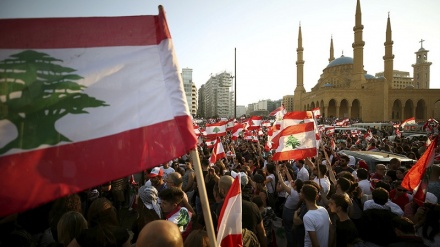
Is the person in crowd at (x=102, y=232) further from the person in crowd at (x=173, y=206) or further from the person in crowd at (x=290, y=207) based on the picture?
the person in crowd at (x=290, y=207)

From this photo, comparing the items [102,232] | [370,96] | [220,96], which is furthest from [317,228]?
[220,96]

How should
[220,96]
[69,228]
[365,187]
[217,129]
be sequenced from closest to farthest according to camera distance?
1. [69,228]
2. [365,187]
3. [217,129]
4. [220,96]

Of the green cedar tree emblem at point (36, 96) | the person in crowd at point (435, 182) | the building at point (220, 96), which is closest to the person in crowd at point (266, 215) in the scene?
the person in crowd at point (435, 182)

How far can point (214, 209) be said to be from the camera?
14.4ft

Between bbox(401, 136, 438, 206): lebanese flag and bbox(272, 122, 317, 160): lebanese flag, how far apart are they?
1746 mm

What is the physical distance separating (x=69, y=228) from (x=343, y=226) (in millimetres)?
Answer: 3238

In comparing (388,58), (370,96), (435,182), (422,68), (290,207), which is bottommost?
(290,207)

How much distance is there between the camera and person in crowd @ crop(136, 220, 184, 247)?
67.9 inches

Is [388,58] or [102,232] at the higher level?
[388,58]

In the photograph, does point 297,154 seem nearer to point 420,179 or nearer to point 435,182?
point 420,179

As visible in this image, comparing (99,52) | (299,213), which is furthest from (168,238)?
(299,213)

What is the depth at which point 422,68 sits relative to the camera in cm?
9419

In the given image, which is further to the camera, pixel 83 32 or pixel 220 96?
pixel 220 96

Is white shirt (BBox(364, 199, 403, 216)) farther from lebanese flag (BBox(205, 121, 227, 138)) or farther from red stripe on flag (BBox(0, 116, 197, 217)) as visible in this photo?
lebanese flag (BBox(205, 121, 227, 138))
